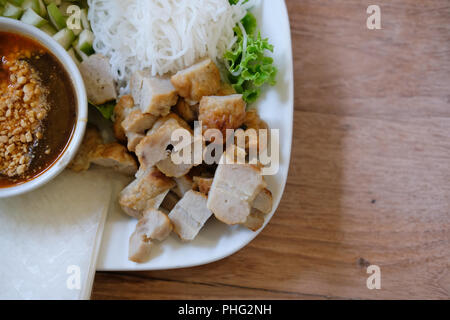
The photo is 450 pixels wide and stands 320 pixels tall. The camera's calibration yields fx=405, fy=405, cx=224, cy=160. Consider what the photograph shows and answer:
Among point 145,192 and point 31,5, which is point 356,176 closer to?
point 145,192

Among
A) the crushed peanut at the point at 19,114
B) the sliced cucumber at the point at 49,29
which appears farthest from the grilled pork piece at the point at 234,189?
the sliced cucumber at the point at 49,29

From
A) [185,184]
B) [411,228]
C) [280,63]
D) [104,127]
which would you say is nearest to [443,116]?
[411,228]

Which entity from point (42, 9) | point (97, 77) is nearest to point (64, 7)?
point (42, 9)

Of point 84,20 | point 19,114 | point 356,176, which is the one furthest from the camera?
point 356,176

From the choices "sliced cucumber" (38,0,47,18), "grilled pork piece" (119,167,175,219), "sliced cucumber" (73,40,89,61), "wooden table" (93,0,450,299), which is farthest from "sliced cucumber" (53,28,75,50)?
"wooden table" (93,0,450,299)

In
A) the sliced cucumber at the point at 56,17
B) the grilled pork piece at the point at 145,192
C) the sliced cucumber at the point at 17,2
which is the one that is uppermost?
the sliced cucumber at the point at 17,2

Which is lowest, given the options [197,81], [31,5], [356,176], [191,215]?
[191,215]

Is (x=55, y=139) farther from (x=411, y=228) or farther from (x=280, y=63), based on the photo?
(x=411, y=228)

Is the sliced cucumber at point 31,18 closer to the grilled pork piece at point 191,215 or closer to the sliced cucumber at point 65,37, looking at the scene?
the sliced cucumber at point 65,37

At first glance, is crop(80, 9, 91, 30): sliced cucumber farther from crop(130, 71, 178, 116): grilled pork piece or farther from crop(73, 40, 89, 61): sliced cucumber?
crop(130, 71, 178, 116): grilled pork piece
